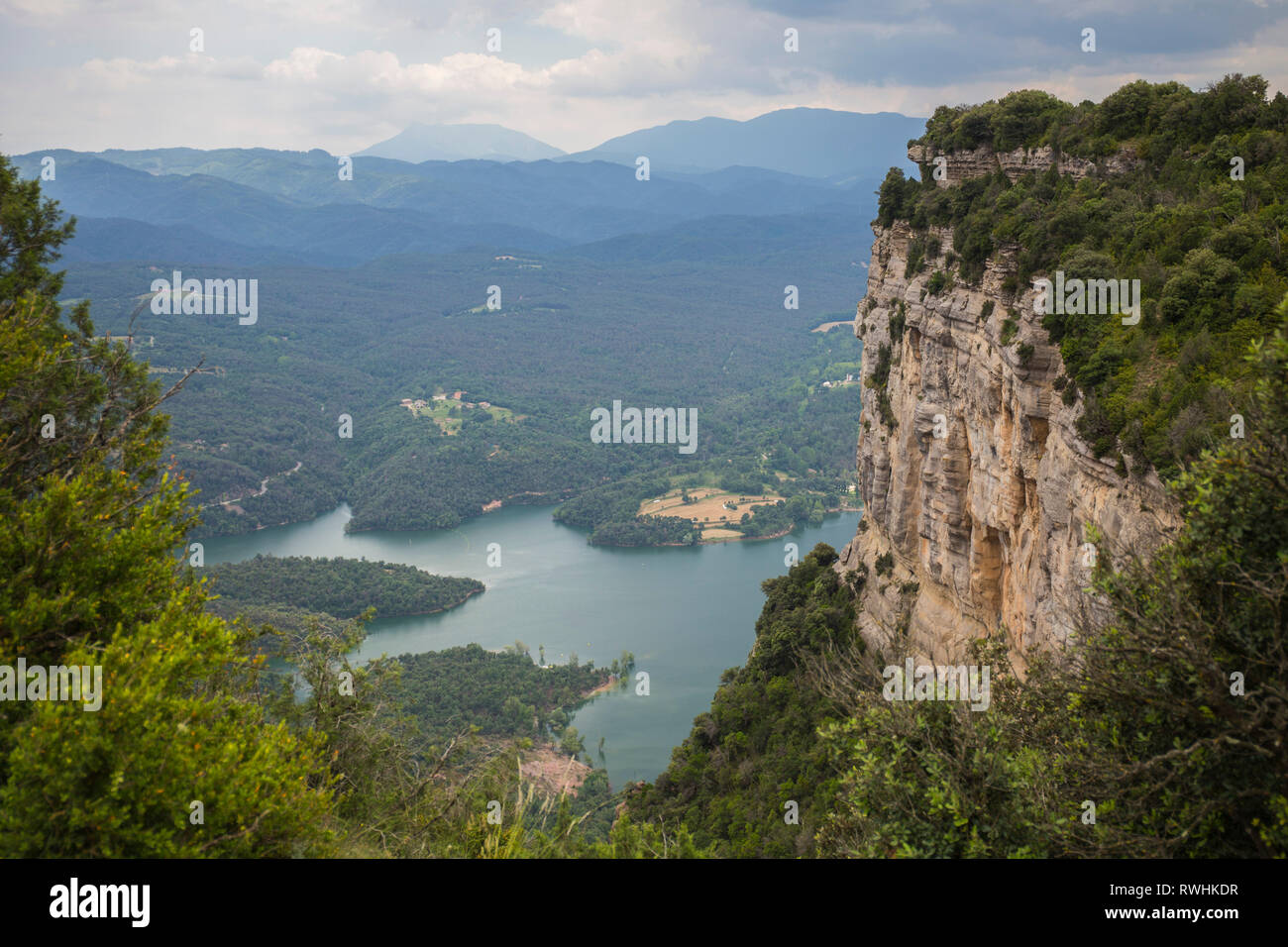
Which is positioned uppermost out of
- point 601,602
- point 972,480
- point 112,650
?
point 972,480

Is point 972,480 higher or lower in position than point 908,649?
higher

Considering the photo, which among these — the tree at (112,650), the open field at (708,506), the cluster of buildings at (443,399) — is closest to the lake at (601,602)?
the open field at (708,506)

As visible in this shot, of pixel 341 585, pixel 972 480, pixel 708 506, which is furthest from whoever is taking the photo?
pixel 708 506

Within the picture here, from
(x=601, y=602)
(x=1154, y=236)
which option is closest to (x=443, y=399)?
(x=601, y=602)

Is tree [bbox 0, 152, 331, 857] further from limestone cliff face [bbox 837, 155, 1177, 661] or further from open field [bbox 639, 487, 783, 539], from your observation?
open field [bbox 639, 487, 783, 539]

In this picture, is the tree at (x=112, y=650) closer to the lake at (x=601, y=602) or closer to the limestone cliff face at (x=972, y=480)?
the limestone cliff face at (x=972, y=480)

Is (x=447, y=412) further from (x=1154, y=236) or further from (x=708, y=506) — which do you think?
(x=1154, y=236)

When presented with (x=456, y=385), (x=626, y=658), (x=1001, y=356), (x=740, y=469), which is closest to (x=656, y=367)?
(x=456, y=385)
